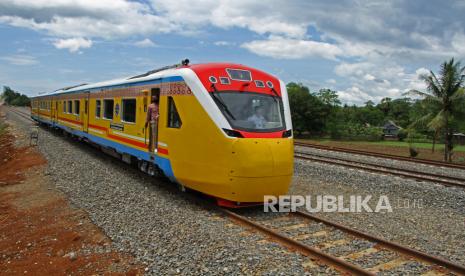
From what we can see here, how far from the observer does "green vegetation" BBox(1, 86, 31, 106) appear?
14812cm

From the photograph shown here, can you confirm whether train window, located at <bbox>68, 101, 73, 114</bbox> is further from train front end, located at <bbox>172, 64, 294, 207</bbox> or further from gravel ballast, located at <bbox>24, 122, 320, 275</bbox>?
train front end, located at <bbox>172, 64, 294, 207</bbox>

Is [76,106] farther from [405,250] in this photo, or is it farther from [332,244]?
[405,250]

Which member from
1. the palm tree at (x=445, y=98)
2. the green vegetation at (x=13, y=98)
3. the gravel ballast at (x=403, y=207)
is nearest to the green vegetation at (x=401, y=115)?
the palm tree at (x=445, y=98)

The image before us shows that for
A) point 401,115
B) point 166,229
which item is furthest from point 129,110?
point 401,115

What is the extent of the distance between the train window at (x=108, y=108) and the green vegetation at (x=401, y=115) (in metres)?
20.6

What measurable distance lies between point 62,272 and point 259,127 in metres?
4.10

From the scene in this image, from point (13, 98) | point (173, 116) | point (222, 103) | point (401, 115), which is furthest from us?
point (13, 98)

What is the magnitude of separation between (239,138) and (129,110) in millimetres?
5260

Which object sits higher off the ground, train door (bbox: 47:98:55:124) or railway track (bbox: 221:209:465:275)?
train door (bbox: 47:98:55:124)

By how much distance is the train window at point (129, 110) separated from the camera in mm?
11209

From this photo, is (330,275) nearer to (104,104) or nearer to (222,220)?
(222,220)

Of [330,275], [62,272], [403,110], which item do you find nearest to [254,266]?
[330,275]

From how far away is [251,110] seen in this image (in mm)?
7980

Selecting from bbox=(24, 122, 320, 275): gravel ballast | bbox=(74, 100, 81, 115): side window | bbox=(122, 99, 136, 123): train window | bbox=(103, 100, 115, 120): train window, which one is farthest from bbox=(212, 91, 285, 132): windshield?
bbox=(74, 100, 81, 115): side window
